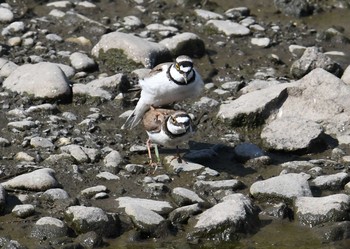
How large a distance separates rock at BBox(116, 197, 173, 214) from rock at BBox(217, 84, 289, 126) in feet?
6.67

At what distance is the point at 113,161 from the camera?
10.2 metres

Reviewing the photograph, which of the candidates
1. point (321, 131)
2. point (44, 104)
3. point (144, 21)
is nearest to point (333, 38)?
point (144, 21)

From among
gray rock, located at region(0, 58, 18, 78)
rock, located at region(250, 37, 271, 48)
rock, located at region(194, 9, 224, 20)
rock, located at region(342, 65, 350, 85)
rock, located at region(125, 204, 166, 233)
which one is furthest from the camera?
rock, located at region(194, 9, 224, 20)

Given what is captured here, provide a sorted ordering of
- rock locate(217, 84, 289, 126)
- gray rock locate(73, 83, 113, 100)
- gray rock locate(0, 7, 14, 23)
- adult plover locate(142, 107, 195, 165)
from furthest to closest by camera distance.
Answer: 1. gray rock locate(0, 7, 14, 23)
2. gray rock locate(73, 83, 113, 100)
3. rock locate(217, 84, 289, 126)
4. adult plover locate(142, 107, 195, 165)

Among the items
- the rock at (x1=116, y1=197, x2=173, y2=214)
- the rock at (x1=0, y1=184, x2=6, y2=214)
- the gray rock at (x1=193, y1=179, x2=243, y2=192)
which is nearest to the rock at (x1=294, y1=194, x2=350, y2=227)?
the gray rock at (x1=193, y1=179, x2=243, y2=192)

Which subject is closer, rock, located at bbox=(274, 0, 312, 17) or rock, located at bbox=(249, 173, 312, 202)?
rock, located at bbox=(249, 173, 312, 202)

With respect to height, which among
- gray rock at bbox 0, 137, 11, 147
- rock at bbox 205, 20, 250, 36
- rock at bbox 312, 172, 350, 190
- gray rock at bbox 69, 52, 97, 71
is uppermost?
rock at bbox 312, 172, 350, 190

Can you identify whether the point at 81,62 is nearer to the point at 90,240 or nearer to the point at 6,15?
the point at 6,15

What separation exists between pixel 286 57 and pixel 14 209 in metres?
5.43

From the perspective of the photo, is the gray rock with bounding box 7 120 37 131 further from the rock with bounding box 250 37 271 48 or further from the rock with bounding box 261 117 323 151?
the rock with bounding box 250 37 271 48

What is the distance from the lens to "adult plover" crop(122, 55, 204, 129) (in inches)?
412

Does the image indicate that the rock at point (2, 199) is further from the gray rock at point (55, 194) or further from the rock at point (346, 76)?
the rock at point (346, 76)

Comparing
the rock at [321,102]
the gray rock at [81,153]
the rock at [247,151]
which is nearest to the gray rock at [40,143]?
the gray rock at [81,153]

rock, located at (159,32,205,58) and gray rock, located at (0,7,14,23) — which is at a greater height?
rock, located at (159,32,205,58)
